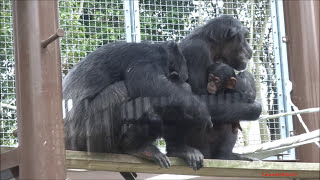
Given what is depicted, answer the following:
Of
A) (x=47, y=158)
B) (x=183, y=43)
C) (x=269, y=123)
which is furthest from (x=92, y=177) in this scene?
(x=47, y=158)

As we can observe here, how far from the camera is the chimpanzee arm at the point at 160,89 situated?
3.43m

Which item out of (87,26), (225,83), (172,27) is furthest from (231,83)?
(87,26)

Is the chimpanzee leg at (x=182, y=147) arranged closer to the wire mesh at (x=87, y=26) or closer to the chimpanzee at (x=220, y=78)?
the chimpanzee at (x=220, y=78)

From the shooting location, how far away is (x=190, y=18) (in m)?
4.96

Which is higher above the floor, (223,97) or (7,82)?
(7,82)

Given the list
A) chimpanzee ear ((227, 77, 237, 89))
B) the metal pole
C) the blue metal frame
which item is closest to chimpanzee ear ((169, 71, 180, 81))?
chimpanzee ear ((227, 77, 237, 89))

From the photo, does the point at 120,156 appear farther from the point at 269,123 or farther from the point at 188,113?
the point at 269,123

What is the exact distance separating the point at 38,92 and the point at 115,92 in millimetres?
696

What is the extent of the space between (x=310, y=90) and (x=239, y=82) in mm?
642

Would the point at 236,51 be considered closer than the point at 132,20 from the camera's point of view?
Yes

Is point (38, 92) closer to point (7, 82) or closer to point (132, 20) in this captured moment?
point (7, 82)

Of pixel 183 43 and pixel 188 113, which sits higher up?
pixel 183 43

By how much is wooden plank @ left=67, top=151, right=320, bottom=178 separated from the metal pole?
354 mm

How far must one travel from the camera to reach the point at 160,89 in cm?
344
